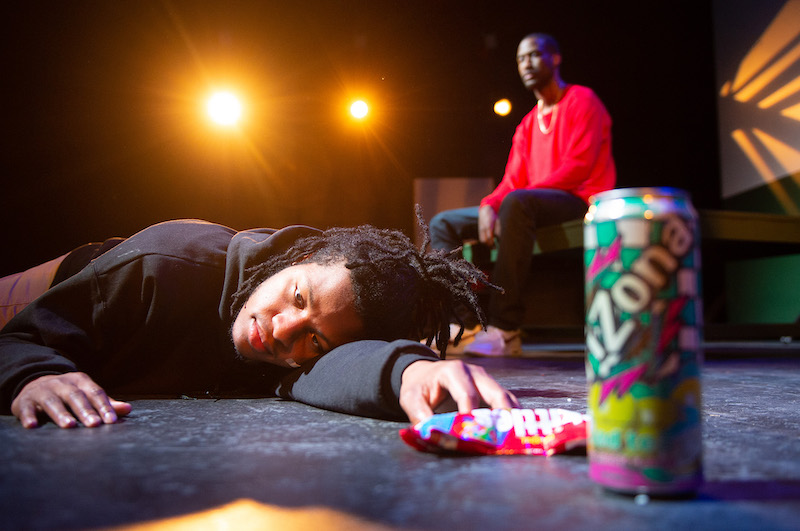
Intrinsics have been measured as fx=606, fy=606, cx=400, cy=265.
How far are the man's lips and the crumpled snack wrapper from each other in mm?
437

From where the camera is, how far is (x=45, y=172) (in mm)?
3158

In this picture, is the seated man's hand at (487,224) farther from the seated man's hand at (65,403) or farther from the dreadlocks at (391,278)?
the seated man's hand at (65,403)

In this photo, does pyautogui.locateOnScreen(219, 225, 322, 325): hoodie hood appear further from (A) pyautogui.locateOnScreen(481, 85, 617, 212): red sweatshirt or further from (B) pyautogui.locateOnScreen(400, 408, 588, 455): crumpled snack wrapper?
(A) pyautogui.locateOnScreen(481, 85, 617, 212): red sweatshirt

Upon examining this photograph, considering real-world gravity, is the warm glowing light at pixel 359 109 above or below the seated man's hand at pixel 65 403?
above

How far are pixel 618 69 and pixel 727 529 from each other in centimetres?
521

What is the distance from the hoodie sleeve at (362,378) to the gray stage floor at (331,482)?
0.10 feet

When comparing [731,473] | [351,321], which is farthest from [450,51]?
[731,473]

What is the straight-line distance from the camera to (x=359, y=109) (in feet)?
15.7

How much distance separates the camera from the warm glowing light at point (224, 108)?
4.27 m

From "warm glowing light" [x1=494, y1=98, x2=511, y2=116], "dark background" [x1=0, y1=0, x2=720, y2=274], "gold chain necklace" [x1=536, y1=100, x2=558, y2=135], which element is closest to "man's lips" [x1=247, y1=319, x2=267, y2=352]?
"gold chain necklace" [x1=536, y1=100, x2=558, y2=135]

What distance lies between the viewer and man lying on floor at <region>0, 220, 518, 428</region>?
87 cm

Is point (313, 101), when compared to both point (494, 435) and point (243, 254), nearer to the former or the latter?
point (243, 254)

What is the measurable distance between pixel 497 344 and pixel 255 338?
1591mm

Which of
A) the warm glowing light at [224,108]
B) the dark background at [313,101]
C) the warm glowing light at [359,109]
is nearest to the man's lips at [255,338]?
the dark background at [313,101]
